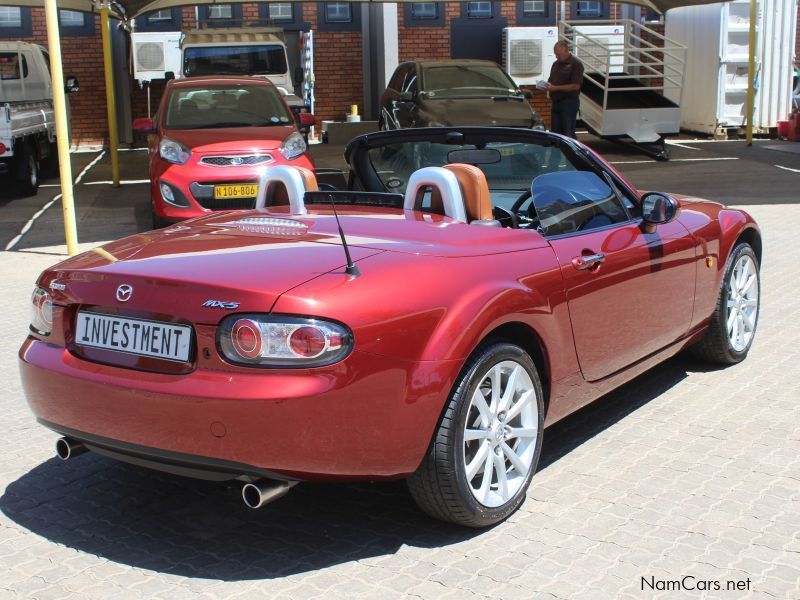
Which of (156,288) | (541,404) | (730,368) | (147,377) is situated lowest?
(730,368)

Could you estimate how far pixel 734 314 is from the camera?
5777mm

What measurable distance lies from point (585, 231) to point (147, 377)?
1993 mm

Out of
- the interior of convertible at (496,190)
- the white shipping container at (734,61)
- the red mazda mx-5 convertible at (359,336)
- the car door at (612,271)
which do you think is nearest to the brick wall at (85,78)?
the white shipping container at (734,61)

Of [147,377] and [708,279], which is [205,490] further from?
[708,279]

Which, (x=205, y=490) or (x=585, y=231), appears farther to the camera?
(x=585, y=231)

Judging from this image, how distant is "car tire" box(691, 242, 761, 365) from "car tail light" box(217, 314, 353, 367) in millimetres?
2992

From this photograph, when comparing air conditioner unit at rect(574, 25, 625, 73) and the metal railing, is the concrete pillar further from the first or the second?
air conditioner unit at rect(574, 25, 625, 73)

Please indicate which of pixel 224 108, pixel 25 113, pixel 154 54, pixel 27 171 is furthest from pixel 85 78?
pixel 224 108

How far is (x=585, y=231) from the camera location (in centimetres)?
446

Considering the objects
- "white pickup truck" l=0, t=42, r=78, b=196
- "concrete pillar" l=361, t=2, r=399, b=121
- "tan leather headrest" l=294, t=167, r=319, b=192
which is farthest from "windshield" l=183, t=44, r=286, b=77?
"tan leather headrest" l=294, t=167, r=319, b=192

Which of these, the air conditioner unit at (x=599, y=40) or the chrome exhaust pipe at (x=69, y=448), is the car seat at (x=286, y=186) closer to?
the chrome exhaust pipe at (x=69, y=448)

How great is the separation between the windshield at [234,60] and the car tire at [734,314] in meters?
14.0

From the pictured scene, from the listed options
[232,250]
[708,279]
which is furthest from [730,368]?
[232,250]

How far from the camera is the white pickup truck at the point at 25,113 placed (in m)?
14.4
